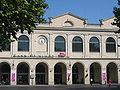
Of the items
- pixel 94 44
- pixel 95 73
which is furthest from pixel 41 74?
pixel 94 44

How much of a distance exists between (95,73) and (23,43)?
1681cm

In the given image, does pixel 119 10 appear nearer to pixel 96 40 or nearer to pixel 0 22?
pixel 0 22

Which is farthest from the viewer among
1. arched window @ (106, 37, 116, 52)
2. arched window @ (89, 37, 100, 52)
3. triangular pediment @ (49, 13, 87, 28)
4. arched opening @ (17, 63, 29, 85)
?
arched window @ (106, 37, 116, 52)

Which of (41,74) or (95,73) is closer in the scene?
(41,74)

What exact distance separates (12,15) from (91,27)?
40.1 meters

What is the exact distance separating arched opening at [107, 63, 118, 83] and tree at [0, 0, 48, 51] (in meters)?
41.2

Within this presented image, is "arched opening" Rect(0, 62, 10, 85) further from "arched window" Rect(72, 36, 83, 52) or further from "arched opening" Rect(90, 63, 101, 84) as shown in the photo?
"arched opening" Rect(90, 63, 101, 84)

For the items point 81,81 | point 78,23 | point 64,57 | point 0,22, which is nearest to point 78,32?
point 78,23

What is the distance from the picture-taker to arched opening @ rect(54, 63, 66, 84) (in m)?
56.4

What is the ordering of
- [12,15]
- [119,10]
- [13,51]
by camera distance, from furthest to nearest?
1. [13,51]
2. [119,10]
3. [12,15]

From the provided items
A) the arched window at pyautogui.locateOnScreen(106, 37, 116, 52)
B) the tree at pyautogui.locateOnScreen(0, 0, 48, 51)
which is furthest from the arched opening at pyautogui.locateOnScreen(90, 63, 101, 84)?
the tree at pyautogui.locateOnScreen(0, 0, 48, 51)

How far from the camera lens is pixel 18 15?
1820cm

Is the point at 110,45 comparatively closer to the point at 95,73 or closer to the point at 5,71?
the point at 95,73

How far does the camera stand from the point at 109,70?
59125 millimetres
